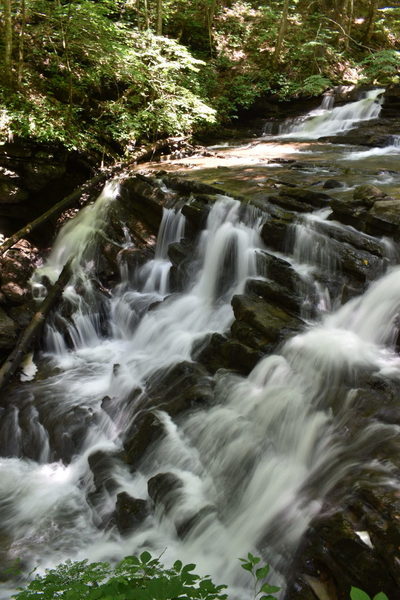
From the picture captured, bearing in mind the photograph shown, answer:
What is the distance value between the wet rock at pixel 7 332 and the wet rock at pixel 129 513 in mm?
3610

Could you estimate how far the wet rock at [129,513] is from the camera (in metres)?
4.27

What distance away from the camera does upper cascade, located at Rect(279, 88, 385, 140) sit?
1378cm

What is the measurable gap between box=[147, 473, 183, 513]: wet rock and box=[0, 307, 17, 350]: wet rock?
12.1ft

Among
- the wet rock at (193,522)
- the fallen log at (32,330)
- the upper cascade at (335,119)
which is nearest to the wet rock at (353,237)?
the wet rock at (193,522)

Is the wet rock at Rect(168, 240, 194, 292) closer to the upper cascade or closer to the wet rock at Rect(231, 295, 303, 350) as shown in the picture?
the wet rock at Rect(231, 295, 303, 350)

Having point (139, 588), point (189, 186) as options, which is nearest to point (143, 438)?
point (139, 588)

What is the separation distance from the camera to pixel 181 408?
5.16 meters

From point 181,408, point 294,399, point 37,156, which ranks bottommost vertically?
point 181,408

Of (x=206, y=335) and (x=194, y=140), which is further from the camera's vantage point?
(x=194, y=140)

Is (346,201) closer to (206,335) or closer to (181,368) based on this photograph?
(206,335)

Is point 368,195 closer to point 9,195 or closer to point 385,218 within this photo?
point 385,218

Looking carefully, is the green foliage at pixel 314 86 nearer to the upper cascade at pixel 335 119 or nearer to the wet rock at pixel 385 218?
the upper cascade at pixel 335 119

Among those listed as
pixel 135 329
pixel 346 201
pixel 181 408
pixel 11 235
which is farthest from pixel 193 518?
pixel 11 235

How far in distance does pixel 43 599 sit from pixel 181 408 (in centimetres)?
269
